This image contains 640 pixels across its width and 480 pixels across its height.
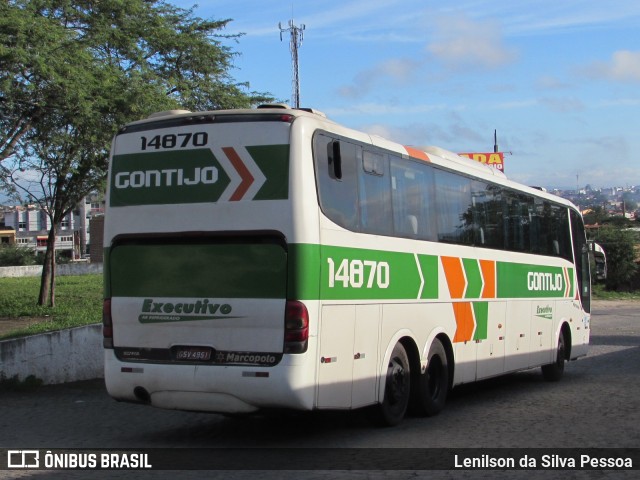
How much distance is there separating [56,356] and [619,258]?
2030 inches

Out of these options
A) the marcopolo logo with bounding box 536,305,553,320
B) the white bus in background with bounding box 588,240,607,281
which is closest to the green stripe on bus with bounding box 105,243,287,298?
the marcopolo logo with bounding box 536,305,553,320

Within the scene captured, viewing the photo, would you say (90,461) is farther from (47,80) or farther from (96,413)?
(47,80)

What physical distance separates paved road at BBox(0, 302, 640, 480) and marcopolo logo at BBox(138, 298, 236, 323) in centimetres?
135

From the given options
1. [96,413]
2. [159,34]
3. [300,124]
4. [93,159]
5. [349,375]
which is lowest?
[96,413]

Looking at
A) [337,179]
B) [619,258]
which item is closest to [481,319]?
[337,179]

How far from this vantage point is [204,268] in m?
8.72

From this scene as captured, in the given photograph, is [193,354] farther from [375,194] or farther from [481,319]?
[481,319]

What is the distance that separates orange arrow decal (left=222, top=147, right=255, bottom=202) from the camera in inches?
339

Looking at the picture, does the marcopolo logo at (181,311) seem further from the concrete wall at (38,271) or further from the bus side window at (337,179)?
the concrete wall at (38,271)

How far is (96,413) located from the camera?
1159cm

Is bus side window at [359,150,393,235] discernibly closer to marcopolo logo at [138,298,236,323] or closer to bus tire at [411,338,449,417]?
marcopolo logo at [138,298,236,323]

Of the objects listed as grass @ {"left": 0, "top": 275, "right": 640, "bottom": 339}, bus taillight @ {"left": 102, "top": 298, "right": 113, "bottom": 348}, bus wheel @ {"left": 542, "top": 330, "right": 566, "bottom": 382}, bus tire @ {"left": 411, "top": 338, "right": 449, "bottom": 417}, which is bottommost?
bus wheel @ {"left": 542, "top": 330, "right": 566, "bottom": 382}

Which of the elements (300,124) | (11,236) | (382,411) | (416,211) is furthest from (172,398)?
(11,236)

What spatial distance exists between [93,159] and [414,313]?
14.9 metres
